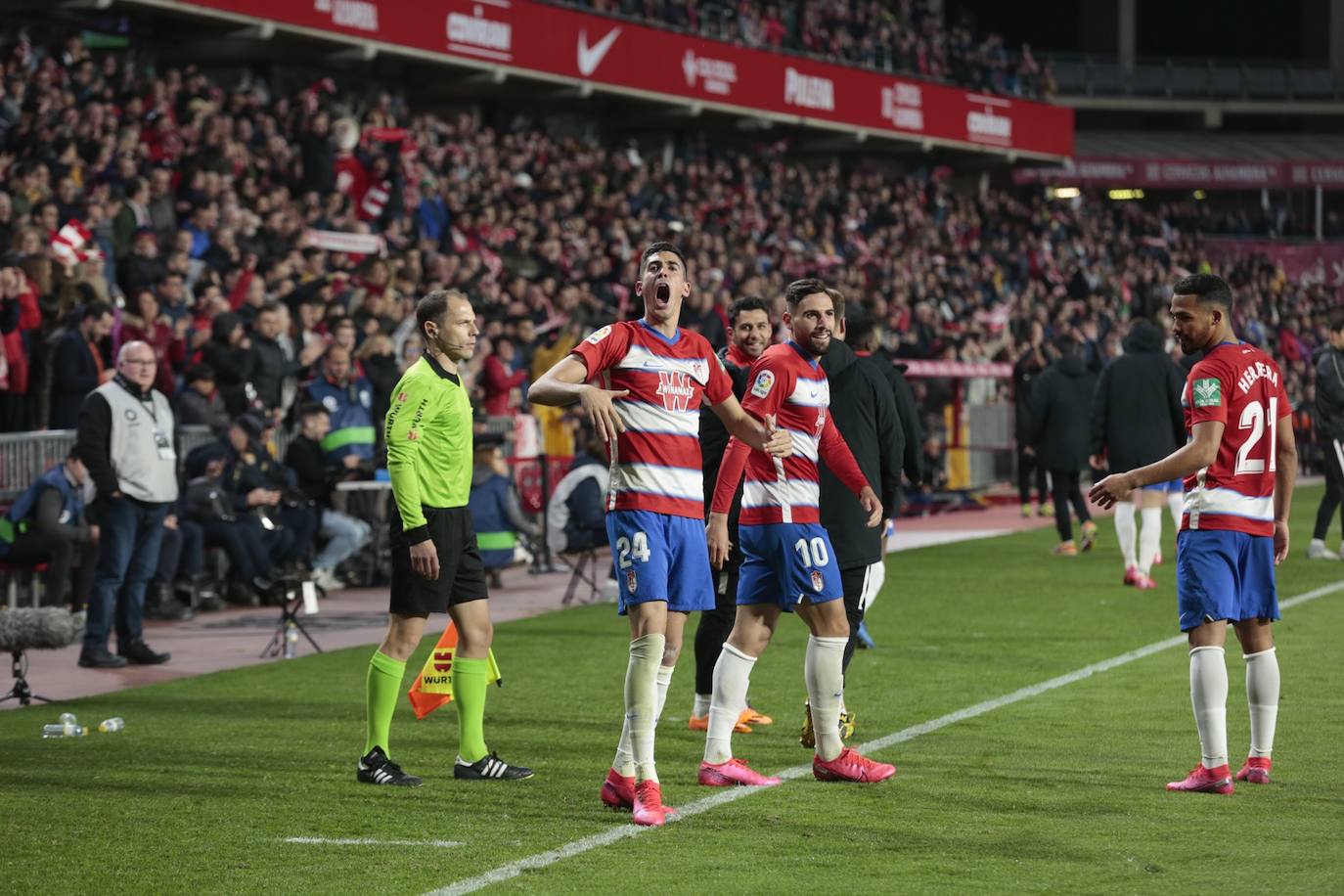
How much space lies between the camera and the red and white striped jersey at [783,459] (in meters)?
7.95

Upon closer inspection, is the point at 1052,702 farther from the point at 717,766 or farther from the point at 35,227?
the point at 35,227

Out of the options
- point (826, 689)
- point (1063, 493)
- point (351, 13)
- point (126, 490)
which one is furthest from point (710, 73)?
point (826, 689)

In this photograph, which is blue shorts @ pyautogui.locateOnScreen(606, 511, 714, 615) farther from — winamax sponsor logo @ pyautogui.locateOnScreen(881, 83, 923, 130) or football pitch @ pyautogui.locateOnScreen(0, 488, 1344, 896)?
winamax sponsor logo @ pyautogui.locateOnScreen(881, 83, 923, 130)

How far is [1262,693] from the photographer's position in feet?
26.0

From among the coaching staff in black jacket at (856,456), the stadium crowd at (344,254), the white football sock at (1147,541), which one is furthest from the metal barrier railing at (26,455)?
the white football sock at (1147,541)

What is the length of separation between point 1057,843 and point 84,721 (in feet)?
18.1

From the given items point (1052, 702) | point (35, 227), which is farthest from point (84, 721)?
point (35, 227)

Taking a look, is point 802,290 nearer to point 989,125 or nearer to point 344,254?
point 344,254

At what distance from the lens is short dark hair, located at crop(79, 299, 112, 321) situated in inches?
597

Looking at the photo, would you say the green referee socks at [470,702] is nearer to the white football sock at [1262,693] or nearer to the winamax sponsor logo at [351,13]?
the white football sock at [1262,693]

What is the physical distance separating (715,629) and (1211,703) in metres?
2.71

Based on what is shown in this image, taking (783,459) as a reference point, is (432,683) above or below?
below

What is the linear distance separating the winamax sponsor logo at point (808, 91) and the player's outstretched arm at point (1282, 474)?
31.2 m

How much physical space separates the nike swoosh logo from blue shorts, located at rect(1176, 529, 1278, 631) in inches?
1026
